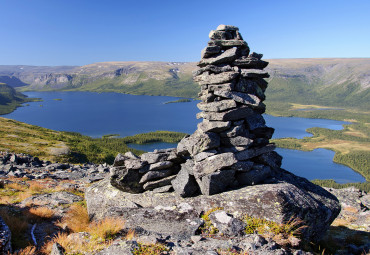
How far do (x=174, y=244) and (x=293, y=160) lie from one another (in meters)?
134

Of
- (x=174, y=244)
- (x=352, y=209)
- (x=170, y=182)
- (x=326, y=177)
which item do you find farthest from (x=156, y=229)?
(x=326, y=177)

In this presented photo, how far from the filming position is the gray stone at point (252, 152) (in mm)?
15180

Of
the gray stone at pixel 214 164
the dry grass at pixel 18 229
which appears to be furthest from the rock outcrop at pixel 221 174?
the dry grass at pixel 18 229

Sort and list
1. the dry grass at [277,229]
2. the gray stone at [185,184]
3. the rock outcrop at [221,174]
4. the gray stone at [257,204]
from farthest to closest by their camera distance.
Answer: the gray stone at [185,184] → the rock outcrop at [221,174] → the gray stone at [257,204] → the dry grass at [277,229]

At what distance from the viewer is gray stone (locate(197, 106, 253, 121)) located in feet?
50.9

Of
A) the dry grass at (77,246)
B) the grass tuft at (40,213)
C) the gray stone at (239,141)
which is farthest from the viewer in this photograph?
the gray stone at (239,141)

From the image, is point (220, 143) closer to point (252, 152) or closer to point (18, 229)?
point (252, 152)

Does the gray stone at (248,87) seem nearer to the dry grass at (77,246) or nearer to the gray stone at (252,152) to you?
the gray stone at (252,152)

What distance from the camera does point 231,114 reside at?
1562cm

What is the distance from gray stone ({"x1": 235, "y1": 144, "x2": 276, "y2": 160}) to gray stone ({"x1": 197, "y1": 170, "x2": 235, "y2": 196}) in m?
1.38

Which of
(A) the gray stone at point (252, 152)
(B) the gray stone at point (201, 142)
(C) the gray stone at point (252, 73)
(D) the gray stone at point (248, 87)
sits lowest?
(A) the gray stone at point (252, 152)

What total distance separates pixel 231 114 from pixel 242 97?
144 cm

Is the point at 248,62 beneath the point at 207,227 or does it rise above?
above

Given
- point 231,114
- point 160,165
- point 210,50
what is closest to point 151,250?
point 160,165
